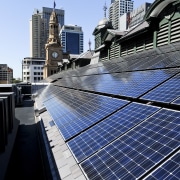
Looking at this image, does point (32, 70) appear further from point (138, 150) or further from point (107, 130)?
point (138, 150)

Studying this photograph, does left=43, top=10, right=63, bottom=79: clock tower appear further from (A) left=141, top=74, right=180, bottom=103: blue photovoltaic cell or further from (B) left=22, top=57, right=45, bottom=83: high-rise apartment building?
(A) left=141, top=74, right=180, bottom=103: blue photovoltaic cell

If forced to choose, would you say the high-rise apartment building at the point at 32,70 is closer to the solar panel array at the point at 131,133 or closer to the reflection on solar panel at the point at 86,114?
the reflection on solar panel at the point at 86,114

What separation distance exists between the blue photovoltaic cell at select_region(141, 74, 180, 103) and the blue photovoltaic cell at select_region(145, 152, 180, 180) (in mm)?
3595

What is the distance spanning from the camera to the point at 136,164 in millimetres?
5328

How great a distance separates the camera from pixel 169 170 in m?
4.61

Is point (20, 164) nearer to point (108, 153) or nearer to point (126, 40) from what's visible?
point (108, 153)

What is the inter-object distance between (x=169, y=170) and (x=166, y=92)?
5.01 meters

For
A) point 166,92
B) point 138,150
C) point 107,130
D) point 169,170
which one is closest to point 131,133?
point 138,150

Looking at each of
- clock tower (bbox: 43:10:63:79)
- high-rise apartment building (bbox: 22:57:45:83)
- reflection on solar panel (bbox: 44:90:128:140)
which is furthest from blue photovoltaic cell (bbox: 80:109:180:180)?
high-rise apartment building (bbox: 22:57:45:83)

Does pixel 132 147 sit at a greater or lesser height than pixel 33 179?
greater

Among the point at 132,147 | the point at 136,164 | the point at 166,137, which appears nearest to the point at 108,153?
the point at 132,147

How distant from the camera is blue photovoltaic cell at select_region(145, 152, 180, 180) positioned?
4399mm

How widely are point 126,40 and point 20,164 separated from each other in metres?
17.1

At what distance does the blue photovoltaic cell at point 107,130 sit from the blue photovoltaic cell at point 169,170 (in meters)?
2.42
